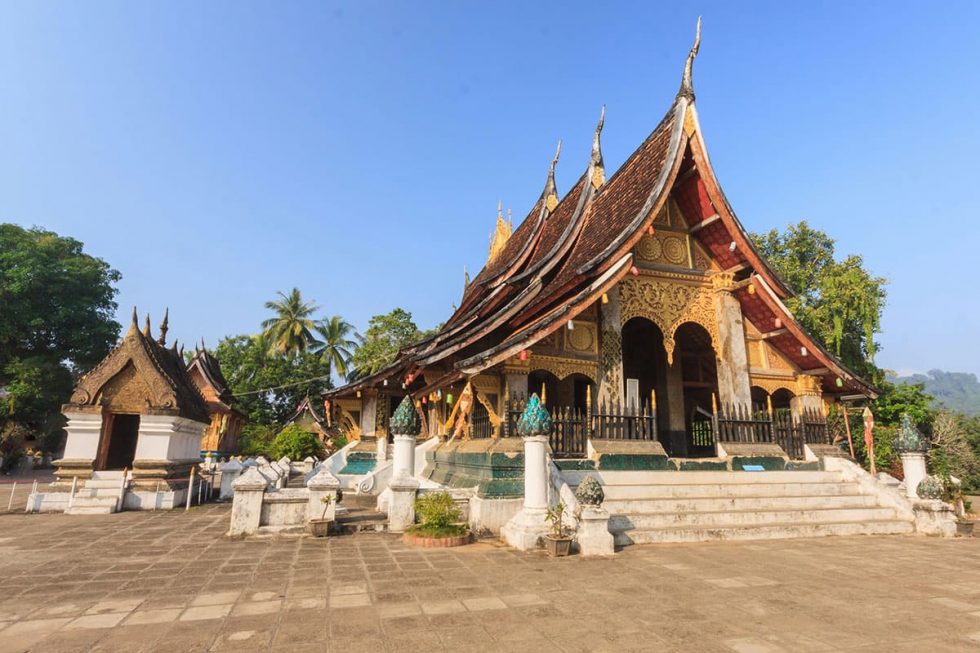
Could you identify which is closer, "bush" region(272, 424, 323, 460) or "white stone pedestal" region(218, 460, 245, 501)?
"white stone pedestal" region(218, 460, 245, 501)

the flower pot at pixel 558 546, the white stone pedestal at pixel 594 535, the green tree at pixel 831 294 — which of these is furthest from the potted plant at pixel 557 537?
the green tree at pixel 831 294

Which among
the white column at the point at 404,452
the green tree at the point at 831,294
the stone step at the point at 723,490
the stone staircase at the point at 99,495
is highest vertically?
the green tree at the point at 831,294

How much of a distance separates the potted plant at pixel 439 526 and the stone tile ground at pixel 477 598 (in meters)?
0.32

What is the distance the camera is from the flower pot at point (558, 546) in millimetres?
6090

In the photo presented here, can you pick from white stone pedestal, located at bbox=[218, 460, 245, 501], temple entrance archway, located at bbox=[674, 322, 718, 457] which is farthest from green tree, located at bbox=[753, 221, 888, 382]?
white stone pedestal, located at bbox=[218, 460, 245, 501]

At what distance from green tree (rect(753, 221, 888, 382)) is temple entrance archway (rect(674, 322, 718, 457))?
27.0 ft

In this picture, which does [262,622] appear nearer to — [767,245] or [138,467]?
[138,467]

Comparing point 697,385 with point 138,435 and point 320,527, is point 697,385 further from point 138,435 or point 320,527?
point 138,435

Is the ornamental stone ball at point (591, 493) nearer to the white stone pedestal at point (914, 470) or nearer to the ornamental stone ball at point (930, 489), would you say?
the ornamental stone ball at point (930, 489)

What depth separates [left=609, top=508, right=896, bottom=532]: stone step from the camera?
7.30 meters

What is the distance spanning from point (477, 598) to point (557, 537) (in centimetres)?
209

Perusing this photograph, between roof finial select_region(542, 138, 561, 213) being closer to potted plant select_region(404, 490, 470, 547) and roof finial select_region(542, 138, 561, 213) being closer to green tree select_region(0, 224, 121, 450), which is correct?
potted plant select_region(404, 490, 470, 547)

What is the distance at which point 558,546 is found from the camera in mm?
6098

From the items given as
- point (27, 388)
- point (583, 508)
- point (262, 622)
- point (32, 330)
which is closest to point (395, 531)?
point (583, 508)
